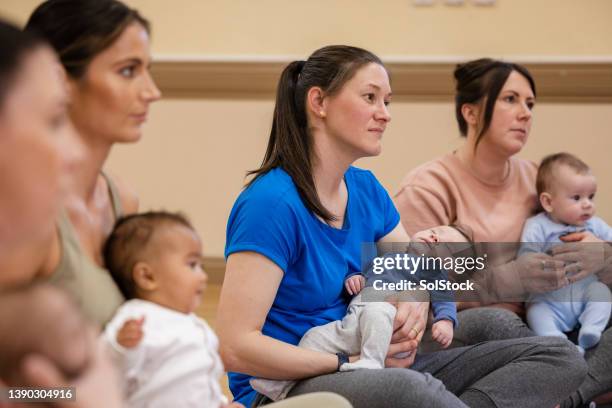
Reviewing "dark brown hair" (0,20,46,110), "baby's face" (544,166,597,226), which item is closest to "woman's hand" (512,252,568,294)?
"baby's face" (544,166,597,226)

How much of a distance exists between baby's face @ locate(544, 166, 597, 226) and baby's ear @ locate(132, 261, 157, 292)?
175cm

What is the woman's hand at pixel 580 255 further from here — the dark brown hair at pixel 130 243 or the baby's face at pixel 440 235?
the dark brown hair at pixel 130 243

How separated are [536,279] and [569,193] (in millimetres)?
305

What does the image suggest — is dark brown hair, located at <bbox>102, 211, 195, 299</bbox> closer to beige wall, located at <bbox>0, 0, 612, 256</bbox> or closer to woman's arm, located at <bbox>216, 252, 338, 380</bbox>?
woman's arm, located at <bbox>216, 252, 338, 380</bbox>

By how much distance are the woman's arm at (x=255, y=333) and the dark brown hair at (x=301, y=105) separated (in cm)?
25

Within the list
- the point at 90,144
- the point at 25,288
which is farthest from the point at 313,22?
the point at 25,288

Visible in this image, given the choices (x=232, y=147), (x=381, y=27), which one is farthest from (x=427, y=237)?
(x=232, y=147)

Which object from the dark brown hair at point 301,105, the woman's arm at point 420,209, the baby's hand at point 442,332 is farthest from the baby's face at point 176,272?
the woman's arm at point 420,209

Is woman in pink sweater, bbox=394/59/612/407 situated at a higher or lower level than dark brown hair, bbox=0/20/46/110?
lower

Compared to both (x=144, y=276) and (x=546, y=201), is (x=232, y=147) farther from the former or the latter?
(x=144, y=276)

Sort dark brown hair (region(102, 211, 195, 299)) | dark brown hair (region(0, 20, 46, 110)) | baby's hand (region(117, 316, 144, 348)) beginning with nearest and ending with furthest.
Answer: dark brown hair (region(0, 20, 46, 110)), baby's hand (region(117, 316, 144, 348)), dark brown hair (region(102, 211, 195, 299))

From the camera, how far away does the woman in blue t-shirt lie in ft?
6.22

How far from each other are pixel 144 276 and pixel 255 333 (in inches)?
20.6

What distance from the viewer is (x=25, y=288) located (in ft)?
3.27
